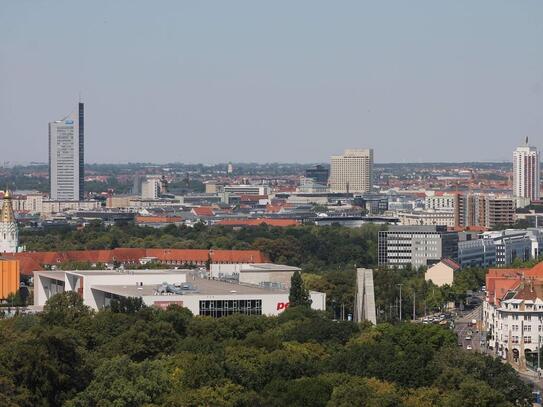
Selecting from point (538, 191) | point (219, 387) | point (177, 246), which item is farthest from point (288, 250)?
point (538, 191)

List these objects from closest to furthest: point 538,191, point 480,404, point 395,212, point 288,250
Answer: point 480,404, point 288,250, point 395,212, point 538,191

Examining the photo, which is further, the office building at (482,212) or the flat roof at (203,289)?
the office building at (482,212)

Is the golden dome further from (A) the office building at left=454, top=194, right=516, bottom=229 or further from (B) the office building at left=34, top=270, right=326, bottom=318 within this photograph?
(A) the office building at left=454, top=194, right=516, bottom=229

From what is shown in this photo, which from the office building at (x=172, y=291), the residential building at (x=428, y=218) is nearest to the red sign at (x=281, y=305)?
the office building at (x=172, y=291)

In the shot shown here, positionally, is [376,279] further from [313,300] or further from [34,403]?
[34,403]

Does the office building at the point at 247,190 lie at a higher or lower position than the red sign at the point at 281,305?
higher

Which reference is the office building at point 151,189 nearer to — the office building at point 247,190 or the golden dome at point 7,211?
the office building at point 247,190

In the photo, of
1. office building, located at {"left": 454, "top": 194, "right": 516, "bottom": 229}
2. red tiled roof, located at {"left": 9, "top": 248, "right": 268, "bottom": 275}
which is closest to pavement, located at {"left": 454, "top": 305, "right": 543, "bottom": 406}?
red tiled roof, located at {"left": 9, "top": 248, "right": 268, "bottom": 275}

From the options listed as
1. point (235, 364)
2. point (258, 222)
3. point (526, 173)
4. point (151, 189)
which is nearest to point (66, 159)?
point (151, 189)
